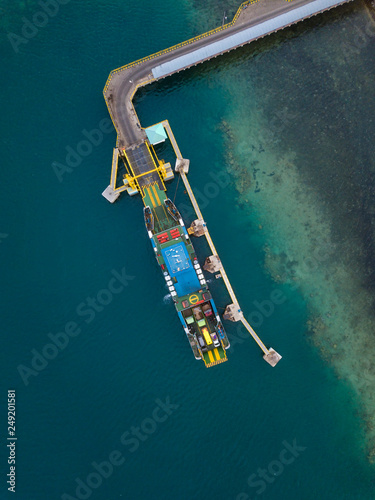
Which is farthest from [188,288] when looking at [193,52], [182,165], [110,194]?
[193,52]

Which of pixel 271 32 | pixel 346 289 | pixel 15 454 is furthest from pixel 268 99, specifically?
pixel 15 454
